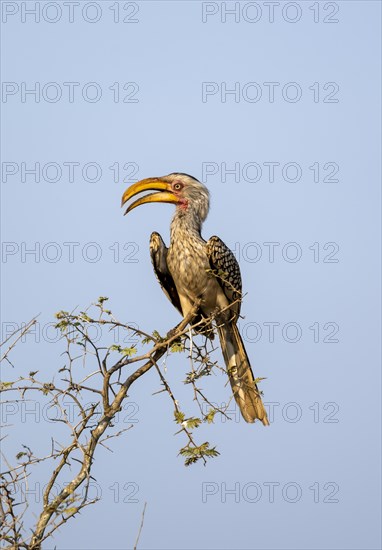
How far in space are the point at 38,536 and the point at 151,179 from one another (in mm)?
3484

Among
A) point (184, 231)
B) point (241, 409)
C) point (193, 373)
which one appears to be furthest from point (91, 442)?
point (184, 231)

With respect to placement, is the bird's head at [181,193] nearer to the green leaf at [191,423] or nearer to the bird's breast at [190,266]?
the bird's breast at [190,266]

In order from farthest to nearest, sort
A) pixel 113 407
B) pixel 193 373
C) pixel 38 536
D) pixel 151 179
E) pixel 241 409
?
pixel 151 179 → pixel 241 409 → pixel 193 373 → pixel 113 407 → pixel 38 536

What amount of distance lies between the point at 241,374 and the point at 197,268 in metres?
0.81

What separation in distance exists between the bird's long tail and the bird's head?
881mm

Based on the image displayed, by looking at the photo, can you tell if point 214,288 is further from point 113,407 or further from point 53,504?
point 53,504

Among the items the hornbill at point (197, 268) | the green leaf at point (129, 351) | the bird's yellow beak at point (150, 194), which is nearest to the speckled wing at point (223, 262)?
the hornbill at point (197, 268)

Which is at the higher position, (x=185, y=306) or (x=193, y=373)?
(x=185, y=306)

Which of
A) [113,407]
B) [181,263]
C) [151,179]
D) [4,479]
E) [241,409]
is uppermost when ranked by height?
[151,179]

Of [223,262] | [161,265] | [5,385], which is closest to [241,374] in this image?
[223,262]

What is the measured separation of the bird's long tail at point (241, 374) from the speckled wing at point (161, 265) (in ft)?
1.50

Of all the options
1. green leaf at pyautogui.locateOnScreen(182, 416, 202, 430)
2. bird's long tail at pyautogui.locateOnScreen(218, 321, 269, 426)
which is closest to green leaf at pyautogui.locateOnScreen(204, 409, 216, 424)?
green leaf at pyautogui.locateOnScreen(182, 416, 202, 430)

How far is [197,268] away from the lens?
6.37 meters

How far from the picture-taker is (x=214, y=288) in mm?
6438
